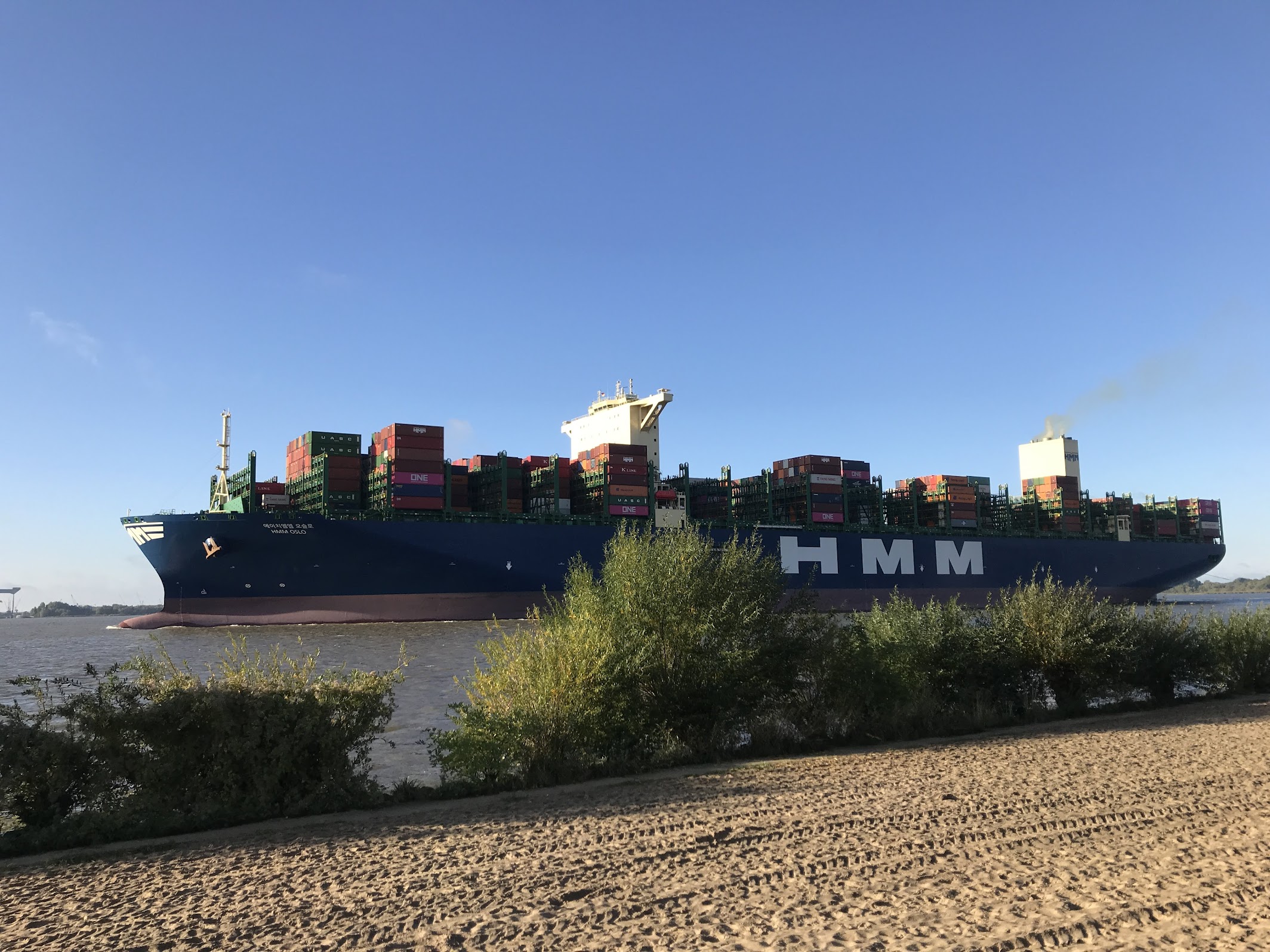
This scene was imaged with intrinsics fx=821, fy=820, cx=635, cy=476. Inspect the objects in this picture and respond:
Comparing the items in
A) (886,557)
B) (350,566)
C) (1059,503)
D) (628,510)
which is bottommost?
(886,557)

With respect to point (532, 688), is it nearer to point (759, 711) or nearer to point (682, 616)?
point (682, 616)

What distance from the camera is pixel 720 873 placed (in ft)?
18.1

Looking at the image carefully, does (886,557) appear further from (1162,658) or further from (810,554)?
(1162,658)

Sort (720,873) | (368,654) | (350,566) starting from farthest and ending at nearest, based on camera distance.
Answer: (350,566) → (368,654) → (720,873)

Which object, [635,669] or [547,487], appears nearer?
[635,669]

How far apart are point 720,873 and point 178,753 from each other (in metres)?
4.78

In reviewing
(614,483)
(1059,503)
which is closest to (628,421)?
(614,483)

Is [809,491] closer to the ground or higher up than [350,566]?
higher up

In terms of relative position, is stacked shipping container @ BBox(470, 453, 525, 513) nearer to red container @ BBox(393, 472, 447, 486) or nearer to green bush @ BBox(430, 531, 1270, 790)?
red container @ BBox(393, 472, 447, 486)

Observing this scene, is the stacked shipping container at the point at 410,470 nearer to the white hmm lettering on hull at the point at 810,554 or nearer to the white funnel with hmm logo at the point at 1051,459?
the white hmm lettering on hull at the point at 810,554

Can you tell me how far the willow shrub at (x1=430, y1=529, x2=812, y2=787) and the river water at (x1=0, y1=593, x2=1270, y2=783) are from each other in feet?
4.74

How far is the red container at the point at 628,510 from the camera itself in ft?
144

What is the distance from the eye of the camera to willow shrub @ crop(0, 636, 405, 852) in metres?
6.55

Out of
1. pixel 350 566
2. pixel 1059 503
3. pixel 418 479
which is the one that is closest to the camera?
pixel 350 566
